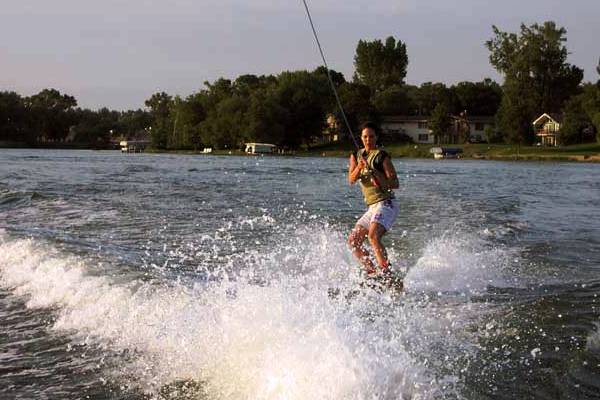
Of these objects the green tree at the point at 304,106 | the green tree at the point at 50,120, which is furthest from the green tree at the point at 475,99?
the green tree at the point at 50,120

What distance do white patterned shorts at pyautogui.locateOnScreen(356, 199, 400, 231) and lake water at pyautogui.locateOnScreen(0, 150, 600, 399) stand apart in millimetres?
844

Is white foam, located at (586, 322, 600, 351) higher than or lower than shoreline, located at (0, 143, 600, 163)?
lower

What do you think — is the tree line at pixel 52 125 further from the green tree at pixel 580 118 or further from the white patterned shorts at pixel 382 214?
the white patterned shorts at pixel 382 214

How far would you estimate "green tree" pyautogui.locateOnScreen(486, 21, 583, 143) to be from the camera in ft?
305

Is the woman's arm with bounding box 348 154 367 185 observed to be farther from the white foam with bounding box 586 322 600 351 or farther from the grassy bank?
the grassy bank

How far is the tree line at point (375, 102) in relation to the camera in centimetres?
9006

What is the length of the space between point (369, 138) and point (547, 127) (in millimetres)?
97721

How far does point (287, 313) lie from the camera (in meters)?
5.64

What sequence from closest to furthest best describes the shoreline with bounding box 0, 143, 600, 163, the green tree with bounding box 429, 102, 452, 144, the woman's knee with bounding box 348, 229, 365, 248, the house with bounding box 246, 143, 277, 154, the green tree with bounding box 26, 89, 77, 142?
the woman's knee with bounding box 348, 229, 365, 248 < the shoreline with bounding box 0, 143, 600, 163 < the house with bounding box 246, 143, 277, 154 < the green tree with bounding box 429, 102, 452, 144 < the green tree with bounding box 26, 89, 77, 142

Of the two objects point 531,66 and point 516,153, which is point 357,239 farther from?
point 531,66

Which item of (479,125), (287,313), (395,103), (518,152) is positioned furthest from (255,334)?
(395,103)

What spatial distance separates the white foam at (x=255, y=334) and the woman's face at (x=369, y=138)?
5.97 feet

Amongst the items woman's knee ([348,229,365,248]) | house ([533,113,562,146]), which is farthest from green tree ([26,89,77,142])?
woman's knee ([348,229,365,248])

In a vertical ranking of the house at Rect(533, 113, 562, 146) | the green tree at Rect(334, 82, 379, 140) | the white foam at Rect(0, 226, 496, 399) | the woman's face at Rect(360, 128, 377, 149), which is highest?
the green tree at Rect(334, 82, 379, 140)
